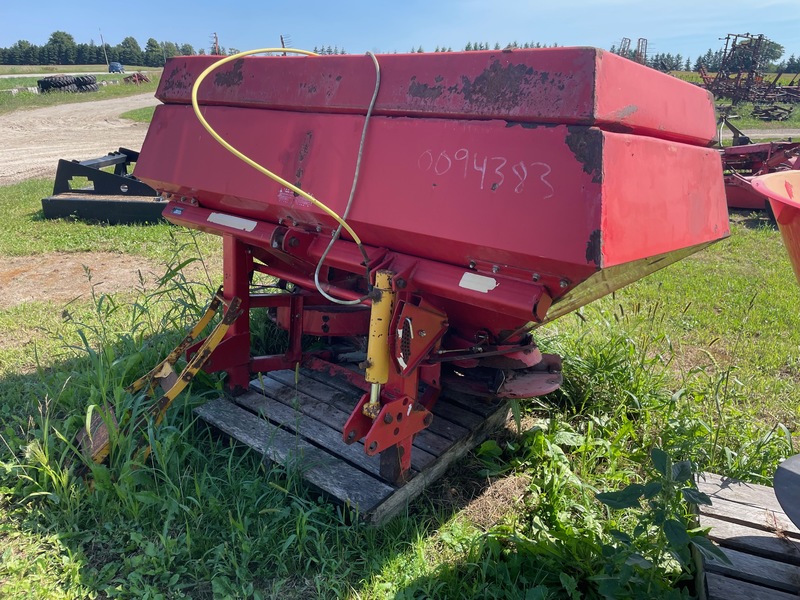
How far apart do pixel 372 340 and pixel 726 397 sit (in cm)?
228

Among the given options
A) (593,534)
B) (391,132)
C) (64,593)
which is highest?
(391,132)

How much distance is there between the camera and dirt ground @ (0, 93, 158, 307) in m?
5.03

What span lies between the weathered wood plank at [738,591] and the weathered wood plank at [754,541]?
19cm

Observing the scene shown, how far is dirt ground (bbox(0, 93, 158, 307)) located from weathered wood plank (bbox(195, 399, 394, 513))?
6.96 ft

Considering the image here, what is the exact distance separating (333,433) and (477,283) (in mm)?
1248

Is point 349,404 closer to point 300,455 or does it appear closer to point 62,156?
point 300,455

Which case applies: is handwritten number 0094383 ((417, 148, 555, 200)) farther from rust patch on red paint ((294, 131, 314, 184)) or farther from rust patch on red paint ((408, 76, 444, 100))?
rust patch on red paint ((294, 131, 314, 184))

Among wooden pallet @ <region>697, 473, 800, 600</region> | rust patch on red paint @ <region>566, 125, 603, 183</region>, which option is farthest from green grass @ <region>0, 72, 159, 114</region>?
wooden pallet @ <region>697, 473, 800, 600</region>

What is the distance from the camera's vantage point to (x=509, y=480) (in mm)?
2811

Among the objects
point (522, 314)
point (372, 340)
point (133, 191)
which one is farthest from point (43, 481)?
point (133, 191)

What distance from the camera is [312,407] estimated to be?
10.2 feet

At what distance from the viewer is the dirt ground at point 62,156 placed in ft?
16.5

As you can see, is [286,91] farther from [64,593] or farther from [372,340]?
[64,593]

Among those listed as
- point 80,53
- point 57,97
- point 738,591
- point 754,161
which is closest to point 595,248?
point 738,591
